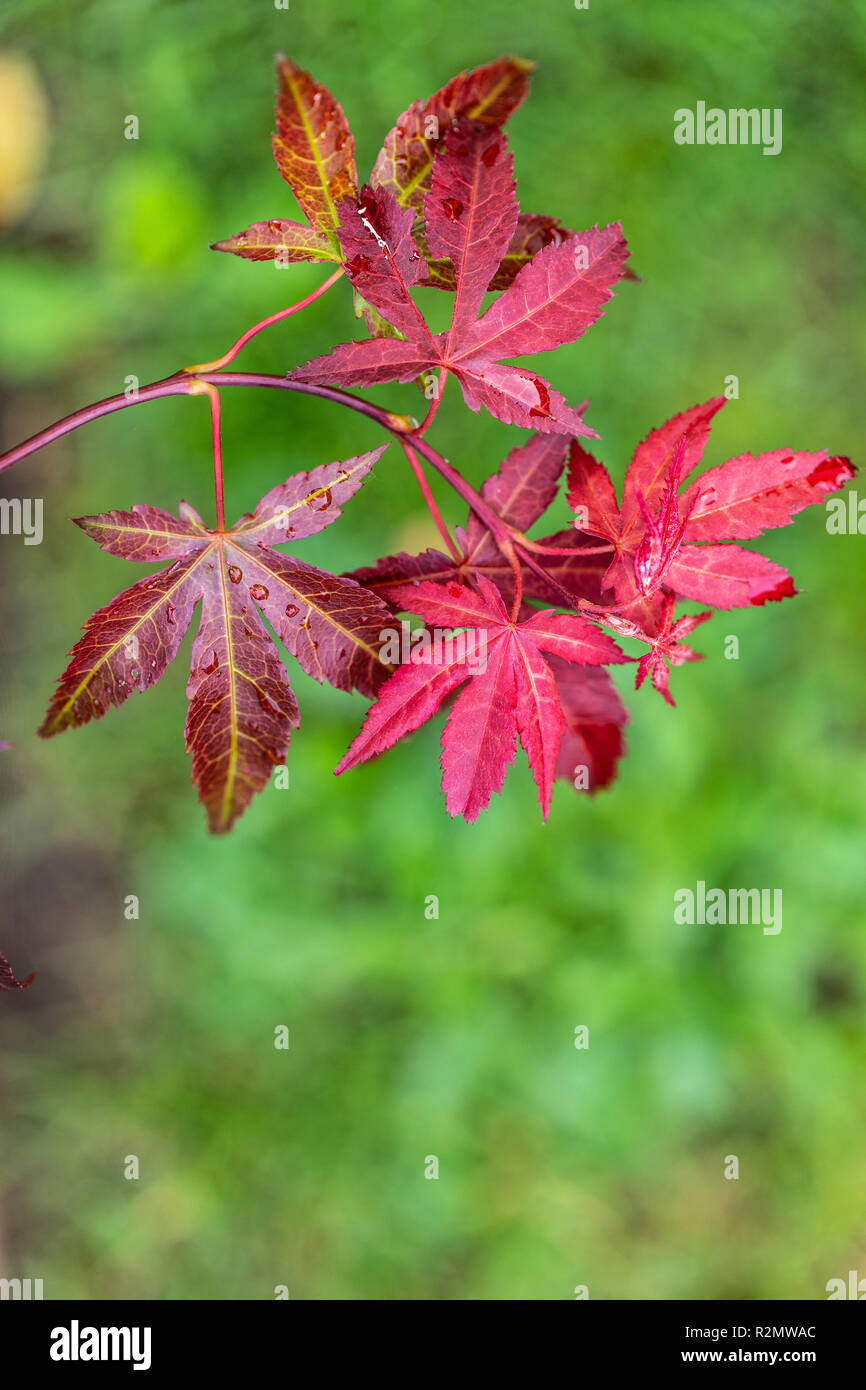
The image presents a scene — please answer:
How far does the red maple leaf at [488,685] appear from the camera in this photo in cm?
82

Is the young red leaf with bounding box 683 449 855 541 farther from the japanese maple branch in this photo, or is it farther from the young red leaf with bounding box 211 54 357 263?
the young red leaf with bounding box 211 54 357 263

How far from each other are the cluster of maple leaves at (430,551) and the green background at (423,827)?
109cm

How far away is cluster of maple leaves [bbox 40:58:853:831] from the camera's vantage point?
756 millimetres

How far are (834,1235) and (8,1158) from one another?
187 cm

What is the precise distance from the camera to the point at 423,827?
1942 millimetres

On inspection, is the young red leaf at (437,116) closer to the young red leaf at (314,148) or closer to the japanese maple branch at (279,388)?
the young red leaf at (314,148)

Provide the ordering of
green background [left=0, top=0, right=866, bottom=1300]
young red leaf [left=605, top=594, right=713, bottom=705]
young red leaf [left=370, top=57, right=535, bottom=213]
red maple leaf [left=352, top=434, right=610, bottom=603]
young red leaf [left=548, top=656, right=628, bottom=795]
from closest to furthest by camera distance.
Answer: young red leaf [left=370, top=57, right=535, bottom=213], young red leaf [left=605, top=594, right=713, bottom=705], red maple leaf [left=352, top=434, right=610, bottom=603], young red leaf [left=548, top=656, right=628, bottom=795], green background [left=0, top=0, right=866, bottom=1300]

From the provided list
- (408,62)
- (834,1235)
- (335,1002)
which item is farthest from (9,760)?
(834,1235)

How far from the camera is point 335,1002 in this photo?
6.82 ft

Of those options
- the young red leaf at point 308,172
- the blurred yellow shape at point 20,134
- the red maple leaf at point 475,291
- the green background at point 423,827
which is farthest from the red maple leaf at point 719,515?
the blurred yellow shape at point 20,134

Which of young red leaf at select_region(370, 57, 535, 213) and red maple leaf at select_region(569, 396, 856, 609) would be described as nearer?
young red leaf at select_region(370, 57, 535, 213)

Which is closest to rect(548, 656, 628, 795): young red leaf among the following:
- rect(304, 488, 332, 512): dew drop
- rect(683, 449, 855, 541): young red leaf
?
rect(683, 449, 855, 541): young red leaf

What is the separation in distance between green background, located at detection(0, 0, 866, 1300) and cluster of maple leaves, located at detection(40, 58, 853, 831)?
109 cm

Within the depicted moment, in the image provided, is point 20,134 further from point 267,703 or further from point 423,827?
point 267,703
